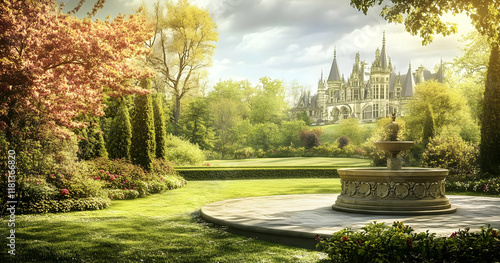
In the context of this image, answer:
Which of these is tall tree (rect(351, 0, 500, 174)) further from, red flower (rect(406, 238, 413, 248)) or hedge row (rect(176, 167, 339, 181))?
hedge row (rect(176, 167, 339, 181))

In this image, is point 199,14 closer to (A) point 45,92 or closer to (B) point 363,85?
(A) point 45,92

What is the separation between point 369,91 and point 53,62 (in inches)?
3074

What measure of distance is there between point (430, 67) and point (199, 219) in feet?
257

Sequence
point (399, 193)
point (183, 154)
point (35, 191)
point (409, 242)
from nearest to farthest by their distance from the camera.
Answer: point (409, 242)
point (399, 193)
point (35, 191)
point (183, 154)

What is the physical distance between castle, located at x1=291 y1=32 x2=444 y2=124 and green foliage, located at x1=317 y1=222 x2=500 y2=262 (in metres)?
74.3

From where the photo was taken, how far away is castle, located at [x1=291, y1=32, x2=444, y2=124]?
80.8 m

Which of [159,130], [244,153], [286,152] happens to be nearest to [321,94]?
[286,152]

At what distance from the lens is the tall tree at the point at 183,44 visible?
34.0 metres

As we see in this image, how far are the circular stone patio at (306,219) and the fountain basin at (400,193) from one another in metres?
0.33

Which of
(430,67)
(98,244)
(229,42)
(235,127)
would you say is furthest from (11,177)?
(430,67)

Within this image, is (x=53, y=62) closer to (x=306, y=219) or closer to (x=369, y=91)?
(x=306, y=219)

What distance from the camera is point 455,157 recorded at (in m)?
19.9

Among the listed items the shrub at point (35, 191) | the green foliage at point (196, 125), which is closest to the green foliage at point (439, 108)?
the green foliage at point (196, 125)

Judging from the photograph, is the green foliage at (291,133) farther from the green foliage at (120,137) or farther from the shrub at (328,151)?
the green foliage at (120,137)
